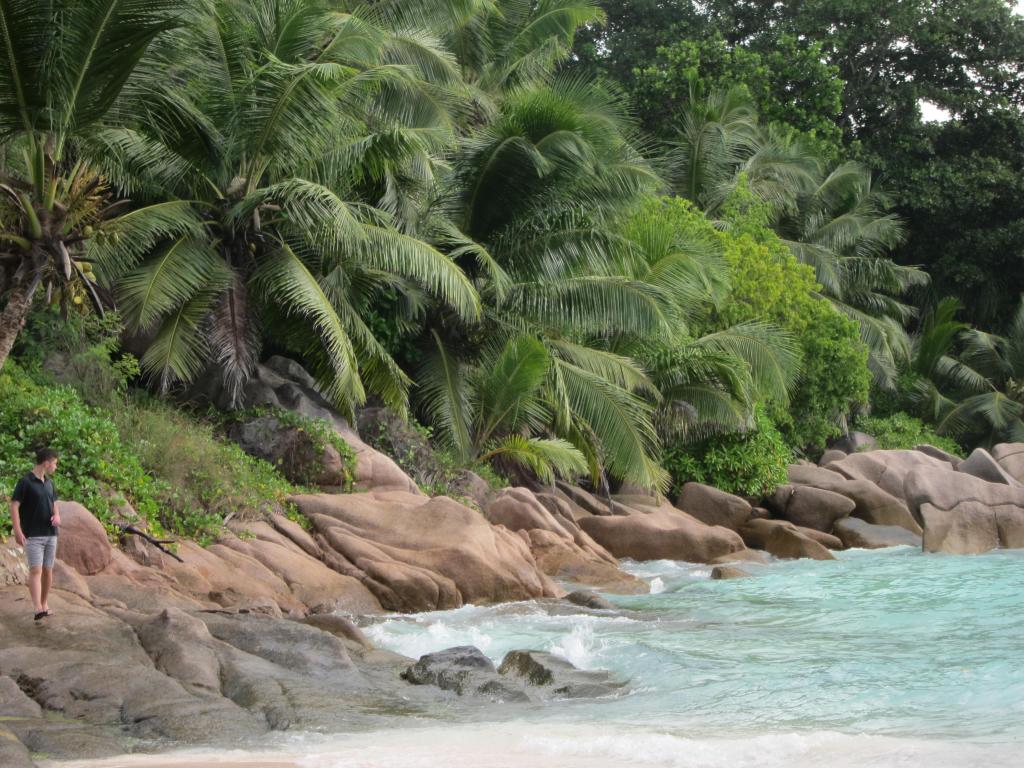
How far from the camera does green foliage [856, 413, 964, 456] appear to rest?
104ft

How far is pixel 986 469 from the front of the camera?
24.3 m

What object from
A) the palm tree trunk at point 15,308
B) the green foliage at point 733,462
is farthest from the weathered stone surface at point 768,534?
the palm tree trunk at point 15,308

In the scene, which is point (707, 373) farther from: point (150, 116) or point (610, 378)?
point (150, 116)

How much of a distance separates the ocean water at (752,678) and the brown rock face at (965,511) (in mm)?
3540

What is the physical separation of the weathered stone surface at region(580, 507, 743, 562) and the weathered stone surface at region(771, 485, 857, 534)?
4.62m

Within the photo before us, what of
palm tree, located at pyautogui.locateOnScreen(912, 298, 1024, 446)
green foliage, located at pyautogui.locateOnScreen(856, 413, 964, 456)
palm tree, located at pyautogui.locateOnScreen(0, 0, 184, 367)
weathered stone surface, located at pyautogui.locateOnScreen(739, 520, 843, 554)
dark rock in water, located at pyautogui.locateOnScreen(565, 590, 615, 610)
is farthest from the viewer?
palm tree, located at pyautogui.locateOnScreen(912, 298, 1024, 446)

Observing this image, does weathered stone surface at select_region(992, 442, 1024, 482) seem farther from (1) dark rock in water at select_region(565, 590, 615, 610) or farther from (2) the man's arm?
(2) the man's arm

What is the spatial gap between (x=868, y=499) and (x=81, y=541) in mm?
16825

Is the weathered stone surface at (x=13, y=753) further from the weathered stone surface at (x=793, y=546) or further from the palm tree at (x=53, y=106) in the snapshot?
the weathered stone surface at (x=793, y=546)

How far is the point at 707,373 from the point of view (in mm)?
22328

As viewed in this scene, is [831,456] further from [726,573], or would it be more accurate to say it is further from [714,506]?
[726,573]

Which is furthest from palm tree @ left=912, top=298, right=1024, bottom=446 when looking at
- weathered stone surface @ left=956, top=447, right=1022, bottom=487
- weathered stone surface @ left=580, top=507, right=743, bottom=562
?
weathered stone surface @ left=580, top=507, right=743, bottom=562

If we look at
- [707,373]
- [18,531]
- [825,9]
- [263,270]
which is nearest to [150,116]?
[263,270]

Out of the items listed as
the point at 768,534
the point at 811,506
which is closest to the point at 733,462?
the point at 811,506
